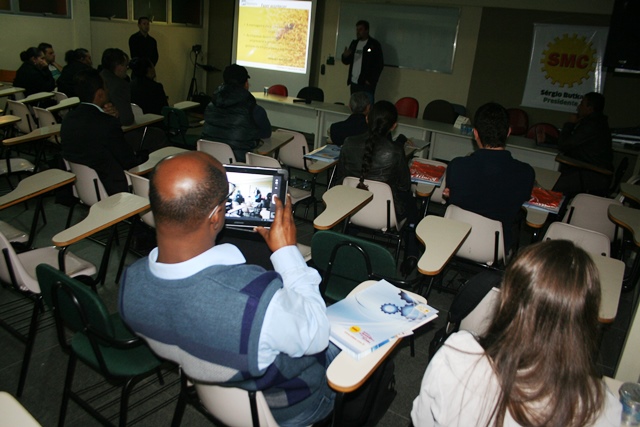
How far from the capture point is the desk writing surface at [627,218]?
8.61 ft

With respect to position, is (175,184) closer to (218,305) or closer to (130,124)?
(218,305)

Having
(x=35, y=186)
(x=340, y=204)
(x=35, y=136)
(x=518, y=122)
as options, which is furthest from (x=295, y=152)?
(x=518, y=122)

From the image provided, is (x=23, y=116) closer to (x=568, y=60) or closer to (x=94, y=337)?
(x=94, y=337)

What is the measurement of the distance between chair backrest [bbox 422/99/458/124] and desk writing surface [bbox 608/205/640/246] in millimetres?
3269

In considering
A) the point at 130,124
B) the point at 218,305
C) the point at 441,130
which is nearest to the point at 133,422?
the point at 218,305

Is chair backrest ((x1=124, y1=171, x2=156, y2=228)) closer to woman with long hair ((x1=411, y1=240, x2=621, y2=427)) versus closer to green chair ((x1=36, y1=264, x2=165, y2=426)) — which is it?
green chair ((x1=36, y1=264, x2=165, y2=426))

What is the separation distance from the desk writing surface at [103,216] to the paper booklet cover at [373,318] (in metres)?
1.27

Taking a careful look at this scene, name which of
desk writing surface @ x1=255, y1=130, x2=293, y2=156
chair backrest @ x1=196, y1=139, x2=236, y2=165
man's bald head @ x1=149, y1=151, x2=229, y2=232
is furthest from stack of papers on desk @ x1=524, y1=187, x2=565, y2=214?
man's bald head @ x1=149, y1=151, x2=229, y2=232

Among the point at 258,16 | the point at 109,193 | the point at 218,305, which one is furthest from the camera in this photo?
the point at 258,16

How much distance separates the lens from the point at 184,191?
4.04 feet

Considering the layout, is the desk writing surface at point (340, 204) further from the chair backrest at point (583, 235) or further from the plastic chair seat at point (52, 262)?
the plastic chair seat at point (52, 262)

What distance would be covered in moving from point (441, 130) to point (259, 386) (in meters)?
4.44

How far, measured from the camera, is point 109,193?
3385mm

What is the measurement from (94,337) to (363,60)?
6.18 m
